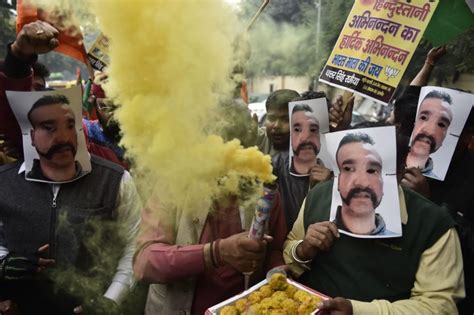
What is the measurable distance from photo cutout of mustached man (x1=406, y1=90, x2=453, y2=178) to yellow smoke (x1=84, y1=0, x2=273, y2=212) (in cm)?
137

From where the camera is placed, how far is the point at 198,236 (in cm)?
189

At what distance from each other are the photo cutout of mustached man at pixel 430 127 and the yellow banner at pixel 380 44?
0.27 meters

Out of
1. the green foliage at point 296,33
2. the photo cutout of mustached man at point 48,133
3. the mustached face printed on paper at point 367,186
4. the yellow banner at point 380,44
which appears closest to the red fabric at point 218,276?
the mustached face printed on paper at point 367,186

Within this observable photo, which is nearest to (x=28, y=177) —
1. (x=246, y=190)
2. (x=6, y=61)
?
(x=6, y=61)

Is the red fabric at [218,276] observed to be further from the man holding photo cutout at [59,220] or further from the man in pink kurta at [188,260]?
the man holding photo cutout at [59,220]

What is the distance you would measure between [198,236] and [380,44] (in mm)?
1972

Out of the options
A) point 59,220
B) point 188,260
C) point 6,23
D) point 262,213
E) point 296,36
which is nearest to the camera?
point 262,213

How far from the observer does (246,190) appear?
6.28ft

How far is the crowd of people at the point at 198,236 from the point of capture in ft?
5.80

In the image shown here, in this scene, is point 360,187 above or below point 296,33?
below

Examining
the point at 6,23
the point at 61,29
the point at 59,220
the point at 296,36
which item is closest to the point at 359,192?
the point at 59,220

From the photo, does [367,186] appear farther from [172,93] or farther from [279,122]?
[279,122]

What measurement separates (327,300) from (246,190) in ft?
2.05

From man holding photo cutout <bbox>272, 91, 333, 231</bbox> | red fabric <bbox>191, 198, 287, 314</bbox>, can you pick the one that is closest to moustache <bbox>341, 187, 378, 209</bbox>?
red fabric <bbox>191, 198, 287, 314</bbox>
